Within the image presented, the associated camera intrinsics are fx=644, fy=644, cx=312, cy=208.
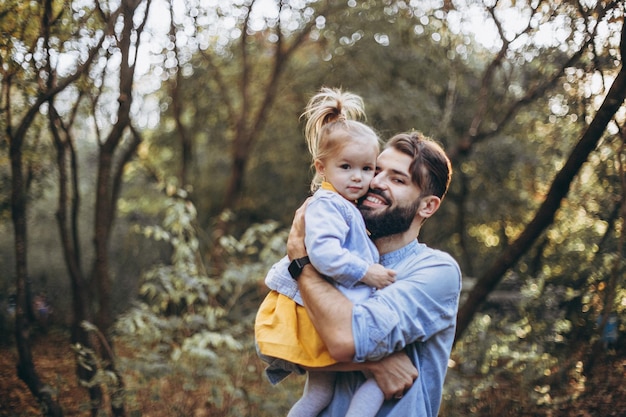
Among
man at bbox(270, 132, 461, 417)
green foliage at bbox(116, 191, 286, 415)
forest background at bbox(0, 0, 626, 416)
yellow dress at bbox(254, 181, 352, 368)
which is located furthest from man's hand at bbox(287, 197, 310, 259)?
green foliage at bbox(116, 191, 286, 415)

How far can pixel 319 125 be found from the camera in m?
2.43

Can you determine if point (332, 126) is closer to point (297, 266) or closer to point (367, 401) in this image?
point (297, 266)

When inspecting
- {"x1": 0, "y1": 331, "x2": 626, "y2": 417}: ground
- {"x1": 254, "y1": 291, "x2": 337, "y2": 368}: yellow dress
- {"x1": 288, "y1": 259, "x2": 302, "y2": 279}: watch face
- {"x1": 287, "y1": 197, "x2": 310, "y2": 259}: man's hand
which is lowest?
{"x1": 0, "y1": 331, "x2": 626, "y2": 417}: ground

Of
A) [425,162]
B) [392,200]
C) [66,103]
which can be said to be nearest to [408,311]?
[392,200]

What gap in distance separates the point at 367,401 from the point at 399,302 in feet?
1.09

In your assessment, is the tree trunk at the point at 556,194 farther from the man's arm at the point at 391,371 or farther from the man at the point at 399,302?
the man's arm at the point at 391,371

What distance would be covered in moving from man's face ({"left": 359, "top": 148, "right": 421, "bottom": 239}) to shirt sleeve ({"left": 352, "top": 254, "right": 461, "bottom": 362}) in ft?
0.61

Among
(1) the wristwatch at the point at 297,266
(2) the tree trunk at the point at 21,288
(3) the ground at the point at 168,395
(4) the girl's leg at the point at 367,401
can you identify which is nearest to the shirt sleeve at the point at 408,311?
(4) the girl's leg at the point at 367,401

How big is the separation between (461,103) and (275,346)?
784 cm

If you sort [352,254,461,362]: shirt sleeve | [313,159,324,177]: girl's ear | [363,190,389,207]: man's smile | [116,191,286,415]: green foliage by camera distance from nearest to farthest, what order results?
[352,254,461,362]: shirt sleeve, [363,190,389,207]: man's smile, [313,159,324,177]: girl's ear, [116,191,286,415]: green foliage

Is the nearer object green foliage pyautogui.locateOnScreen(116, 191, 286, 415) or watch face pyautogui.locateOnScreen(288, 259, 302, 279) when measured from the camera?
watch face pyautogui.locateOnScreen(288, 259, 302, 279)

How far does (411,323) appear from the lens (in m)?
1.96

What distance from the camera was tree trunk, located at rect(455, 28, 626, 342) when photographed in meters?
3.16

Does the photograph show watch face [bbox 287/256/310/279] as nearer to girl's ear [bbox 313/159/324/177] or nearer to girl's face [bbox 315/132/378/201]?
girl's face [bbox 315/132/378/201]
